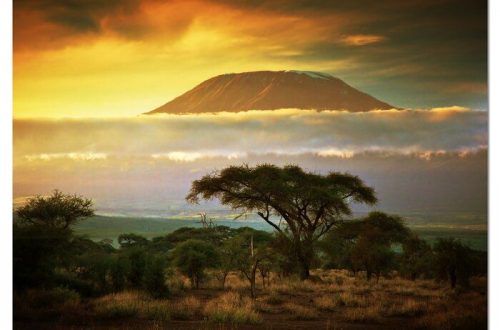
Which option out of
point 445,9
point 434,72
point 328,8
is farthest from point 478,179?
point 328,8

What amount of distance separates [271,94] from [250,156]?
157 cm

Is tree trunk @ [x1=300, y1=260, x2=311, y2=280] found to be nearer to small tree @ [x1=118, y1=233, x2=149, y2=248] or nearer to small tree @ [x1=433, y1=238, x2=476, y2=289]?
small tree @ [x1=433, y1=238, x2=476, y2=289]

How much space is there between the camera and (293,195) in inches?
663

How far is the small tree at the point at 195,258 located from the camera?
55.8ft

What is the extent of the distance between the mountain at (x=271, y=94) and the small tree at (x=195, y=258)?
10.7ft

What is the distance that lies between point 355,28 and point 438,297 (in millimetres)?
5948

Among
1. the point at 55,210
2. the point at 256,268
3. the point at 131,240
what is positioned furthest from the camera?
the point at 131,240

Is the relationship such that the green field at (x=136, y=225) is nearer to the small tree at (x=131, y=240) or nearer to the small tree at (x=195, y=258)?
the small tree at (x=131, y=240)

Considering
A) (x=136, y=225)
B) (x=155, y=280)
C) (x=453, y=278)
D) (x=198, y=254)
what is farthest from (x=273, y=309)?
(x=136, y=225)

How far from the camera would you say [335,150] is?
1630 centimetres

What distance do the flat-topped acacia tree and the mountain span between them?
151 centimetres

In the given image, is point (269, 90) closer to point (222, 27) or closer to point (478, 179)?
point (222, 27)
